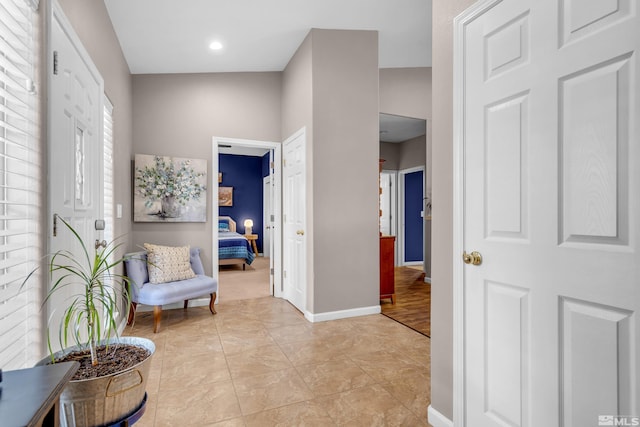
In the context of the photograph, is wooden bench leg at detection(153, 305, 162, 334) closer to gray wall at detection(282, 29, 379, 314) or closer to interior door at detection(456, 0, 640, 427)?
gray wall at detection(282, 29, 379, 314)

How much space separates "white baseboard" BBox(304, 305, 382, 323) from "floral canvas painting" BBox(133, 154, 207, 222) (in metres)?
1.78

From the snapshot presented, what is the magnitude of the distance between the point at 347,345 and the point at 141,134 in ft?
10.6

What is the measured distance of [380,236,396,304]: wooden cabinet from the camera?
4145 mm

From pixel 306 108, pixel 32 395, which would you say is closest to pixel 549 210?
pixel 32 395

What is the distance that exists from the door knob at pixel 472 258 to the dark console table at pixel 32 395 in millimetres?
1510

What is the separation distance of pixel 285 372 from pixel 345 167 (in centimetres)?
210

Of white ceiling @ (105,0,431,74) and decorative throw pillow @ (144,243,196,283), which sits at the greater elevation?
white ceiling @ (105,0,431,74)

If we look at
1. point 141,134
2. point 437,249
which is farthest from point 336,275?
point 141,134

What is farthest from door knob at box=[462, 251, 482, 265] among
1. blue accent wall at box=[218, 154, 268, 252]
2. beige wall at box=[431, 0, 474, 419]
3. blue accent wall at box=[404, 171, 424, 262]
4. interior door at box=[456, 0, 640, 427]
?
blue accent wall at box=[218, 154, 268, 252]

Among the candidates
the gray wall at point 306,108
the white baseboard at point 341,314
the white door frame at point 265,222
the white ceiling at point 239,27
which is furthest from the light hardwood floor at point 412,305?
the white door frame at point 265,222

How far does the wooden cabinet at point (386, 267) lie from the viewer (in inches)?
163

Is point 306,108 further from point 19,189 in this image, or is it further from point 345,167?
point 19,189

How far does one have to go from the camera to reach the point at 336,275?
3627mm

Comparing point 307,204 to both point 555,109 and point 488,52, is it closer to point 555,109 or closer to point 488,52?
point 488,52
